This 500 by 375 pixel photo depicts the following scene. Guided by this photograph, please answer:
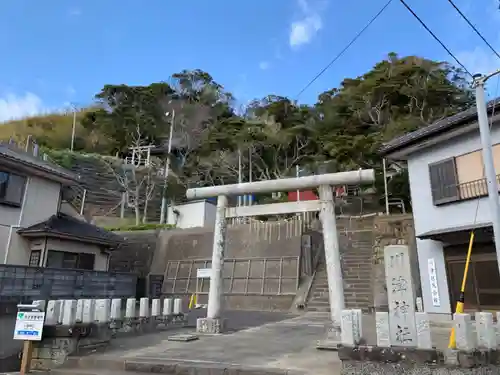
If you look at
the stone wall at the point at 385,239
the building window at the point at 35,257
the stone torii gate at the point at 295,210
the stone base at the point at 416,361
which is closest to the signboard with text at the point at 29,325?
the stone torii gate at the point at 295,210

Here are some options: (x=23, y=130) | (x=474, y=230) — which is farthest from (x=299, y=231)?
(x=23, y=130)

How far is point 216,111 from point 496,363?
4328 centimetres

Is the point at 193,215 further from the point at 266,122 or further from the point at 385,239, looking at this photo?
the point at 385,239

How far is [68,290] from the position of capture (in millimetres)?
12258

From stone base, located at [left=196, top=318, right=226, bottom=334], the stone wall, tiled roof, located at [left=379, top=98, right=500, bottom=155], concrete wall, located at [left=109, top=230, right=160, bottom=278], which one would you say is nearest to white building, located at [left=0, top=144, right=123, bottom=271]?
stone base, located at [left=196, top=318, right=226, bottom=334]

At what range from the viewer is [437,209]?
45.2ft

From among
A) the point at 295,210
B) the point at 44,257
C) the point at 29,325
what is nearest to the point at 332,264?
the point at 295,210

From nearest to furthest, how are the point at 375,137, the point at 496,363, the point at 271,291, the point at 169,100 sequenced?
the point at 496,363
the point at 271,291
the point at 375,137
the point at 169,100

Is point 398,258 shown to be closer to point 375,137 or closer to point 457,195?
point 457,195

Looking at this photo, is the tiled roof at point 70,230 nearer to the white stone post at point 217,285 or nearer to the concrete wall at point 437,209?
the white stone post at point 217,285

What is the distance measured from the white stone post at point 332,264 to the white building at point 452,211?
5.07m

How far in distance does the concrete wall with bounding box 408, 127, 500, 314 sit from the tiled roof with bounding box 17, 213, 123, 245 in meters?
14.0

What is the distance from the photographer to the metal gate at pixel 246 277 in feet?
68.7

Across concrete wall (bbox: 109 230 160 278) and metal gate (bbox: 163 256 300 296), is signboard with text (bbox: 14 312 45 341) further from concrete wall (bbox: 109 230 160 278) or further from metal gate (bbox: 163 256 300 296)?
concrete wall (bbox: 109 230 160 278)
